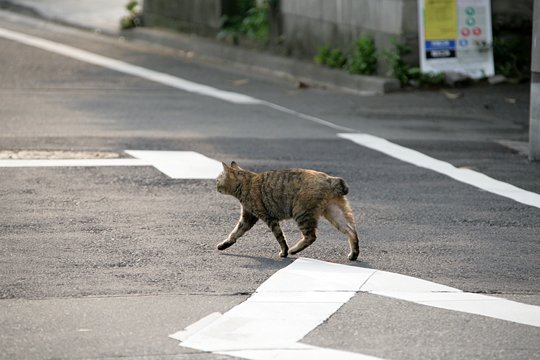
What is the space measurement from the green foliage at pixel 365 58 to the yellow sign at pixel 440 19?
0.94 meters

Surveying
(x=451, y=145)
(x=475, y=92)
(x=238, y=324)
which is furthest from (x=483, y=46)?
(x=238, y=324)

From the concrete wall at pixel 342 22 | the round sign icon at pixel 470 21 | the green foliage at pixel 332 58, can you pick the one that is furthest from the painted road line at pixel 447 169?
the green foliage at pixel 332 58

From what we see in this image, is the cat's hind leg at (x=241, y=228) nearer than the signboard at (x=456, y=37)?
Yes

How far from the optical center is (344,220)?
325 inches

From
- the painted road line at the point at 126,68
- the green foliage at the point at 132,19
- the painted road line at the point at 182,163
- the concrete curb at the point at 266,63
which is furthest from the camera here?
the green foliage at the point at 132,19

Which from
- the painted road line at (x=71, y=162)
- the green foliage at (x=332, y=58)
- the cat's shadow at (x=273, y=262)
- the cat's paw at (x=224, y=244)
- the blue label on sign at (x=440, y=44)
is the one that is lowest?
the green foliage at (x=332, y=58)

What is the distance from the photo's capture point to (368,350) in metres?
6.35

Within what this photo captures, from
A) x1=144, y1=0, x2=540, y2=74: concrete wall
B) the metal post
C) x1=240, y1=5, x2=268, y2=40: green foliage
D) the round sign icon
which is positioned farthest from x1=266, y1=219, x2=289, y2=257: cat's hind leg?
x1=240, y1=5, x2=268, y2=40: green foliage

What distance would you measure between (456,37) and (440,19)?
0.38 m

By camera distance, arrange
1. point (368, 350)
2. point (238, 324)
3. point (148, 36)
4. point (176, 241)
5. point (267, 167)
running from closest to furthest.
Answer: point (368, 350)
point (238, 324)
point (176, 241)
point (267, 167)
point (148, 36)

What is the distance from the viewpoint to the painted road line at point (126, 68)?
55.8 feet

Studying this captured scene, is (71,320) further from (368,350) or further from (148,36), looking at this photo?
(148,36)

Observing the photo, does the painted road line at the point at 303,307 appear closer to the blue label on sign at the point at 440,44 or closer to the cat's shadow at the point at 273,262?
the cat's shadow at the point at 273,262

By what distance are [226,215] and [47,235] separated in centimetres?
148
